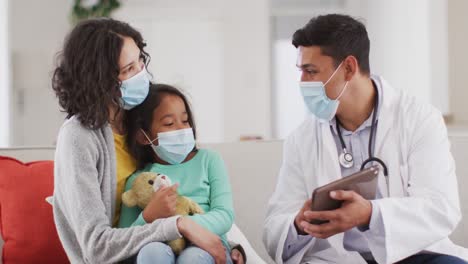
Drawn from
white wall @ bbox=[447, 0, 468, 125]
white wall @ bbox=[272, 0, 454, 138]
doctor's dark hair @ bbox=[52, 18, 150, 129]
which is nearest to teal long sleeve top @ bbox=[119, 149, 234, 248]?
doctor's dark hair @ bbox=[52, 18, 150, 129]

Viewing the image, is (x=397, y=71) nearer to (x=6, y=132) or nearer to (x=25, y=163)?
(x=6, y=132)

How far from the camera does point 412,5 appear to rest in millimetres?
5020

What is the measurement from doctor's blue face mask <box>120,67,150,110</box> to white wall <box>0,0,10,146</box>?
3.96 metres

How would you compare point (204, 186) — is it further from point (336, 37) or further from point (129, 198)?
point (336, 37)

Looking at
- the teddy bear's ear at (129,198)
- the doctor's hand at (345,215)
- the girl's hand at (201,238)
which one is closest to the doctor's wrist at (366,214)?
the doctor's hand at (345,215)

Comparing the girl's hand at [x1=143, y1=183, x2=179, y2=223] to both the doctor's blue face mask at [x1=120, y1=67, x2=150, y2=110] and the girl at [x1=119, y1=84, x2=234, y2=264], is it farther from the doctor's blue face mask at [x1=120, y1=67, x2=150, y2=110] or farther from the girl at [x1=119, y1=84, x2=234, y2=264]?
the doctor's blue face mask at [x1=120, y1=67, x2=150, y2=110]

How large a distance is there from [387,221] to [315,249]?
30 cm

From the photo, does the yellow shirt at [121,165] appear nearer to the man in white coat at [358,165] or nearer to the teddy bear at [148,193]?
the teddy bear at [148,193]

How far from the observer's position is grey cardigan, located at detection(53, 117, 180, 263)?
1.52 metres

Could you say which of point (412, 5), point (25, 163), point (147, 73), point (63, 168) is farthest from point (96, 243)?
point (412, 5)

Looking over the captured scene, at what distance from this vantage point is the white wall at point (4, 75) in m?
5.41

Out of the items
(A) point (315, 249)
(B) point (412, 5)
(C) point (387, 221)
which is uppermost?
(B) point (412, 5)

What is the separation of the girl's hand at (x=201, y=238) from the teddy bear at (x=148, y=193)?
0.06m

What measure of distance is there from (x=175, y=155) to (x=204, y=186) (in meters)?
0.12
